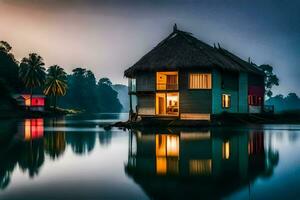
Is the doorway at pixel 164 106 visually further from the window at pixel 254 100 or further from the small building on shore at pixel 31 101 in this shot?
the small building on shore at pixel 31 101

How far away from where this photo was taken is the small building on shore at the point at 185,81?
43375mm

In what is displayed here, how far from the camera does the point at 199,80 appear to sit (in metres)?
44.1

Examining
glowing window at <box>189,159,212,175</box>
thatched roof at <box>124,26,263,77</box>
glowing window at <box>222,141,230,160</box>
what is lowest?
glowing window at <box>189,159,212,175</box>

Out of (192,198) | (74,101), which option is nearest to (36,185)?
(192,198)

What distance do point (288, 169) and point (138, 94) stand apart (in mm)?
33895

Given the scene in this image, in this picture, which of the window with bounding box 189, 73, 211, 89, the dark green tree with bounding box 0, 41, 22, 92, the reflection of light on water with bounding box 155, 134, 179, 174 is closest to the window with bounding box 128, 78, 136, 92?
the window with bounding box 189, 73, 211, 89

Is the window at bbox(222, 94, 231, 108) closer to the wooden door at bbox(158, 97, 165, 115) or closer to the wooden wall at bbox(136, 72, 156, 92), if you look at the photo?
the wooden door at bbox(158, 97, 165, 115)

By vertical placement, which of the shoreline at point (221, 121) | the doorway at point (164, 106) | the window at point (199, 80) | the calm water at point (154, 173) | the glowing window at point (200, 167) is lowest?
the calm water at point (154, 173)

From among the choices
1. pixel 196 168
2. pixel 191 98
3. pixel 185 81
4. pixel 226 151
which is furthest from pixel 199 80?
pixel 196 168

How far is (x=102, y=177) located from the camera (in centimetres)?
1230

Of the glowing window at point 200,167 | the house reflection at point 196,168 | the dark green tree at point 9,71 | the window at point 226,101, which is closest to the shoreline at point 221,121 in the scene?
the window at point 226,101

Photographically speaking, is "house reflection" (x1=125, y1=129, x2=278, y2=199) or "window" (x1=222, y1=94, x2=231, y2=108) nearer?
"house reflection" (x1=125, y1=129, x2=278, y2=199)

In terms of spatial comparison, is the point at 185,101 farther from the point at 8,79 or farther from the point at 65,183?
the point at 8,79

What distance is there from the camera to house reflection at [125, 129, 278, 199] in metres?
10.0
